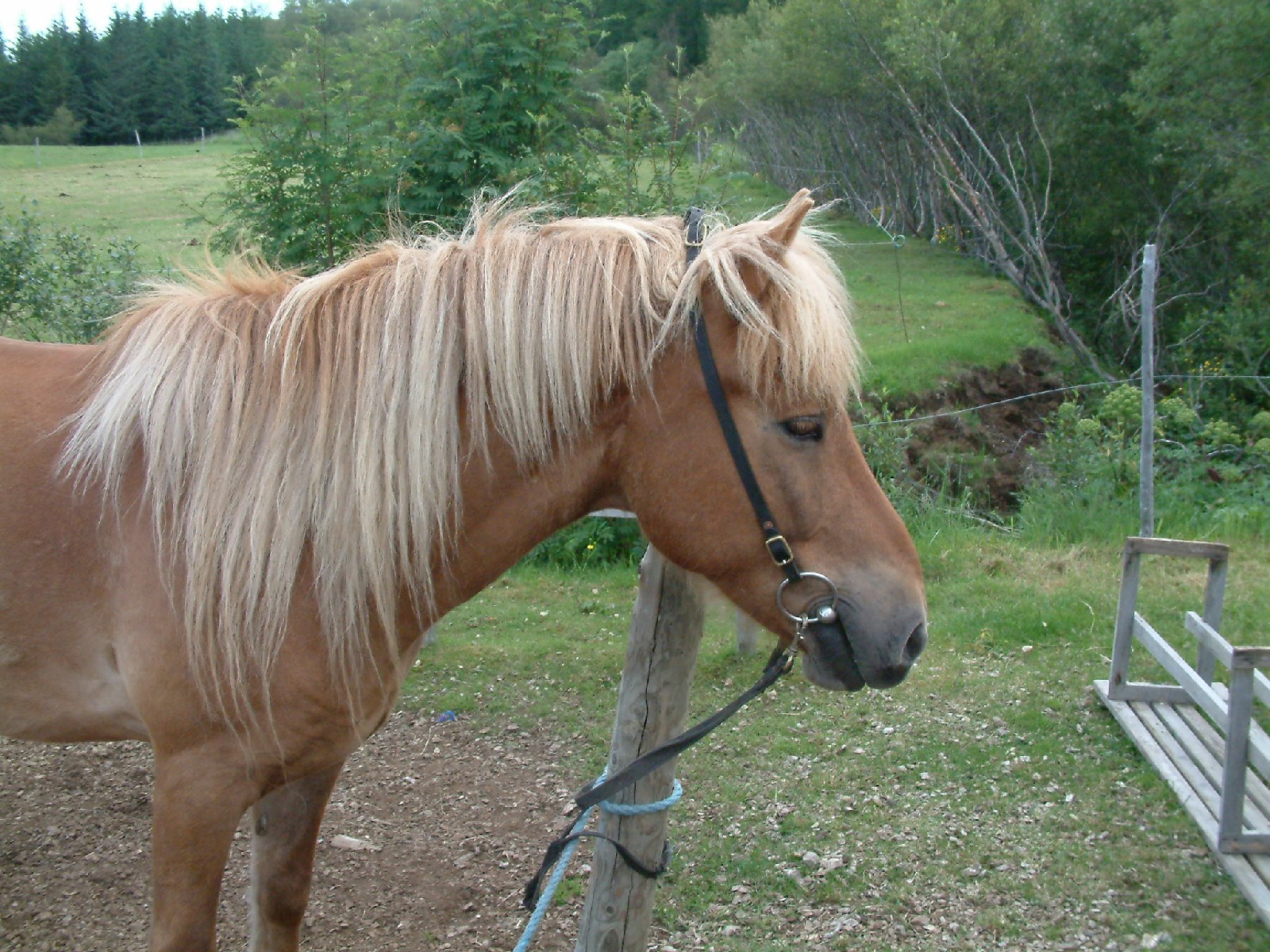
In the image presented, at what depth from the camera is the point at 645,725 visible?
2449mm

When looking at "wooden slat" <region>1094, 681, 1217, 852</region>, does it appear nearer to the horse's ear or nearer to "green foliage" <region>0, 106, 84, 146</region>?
the horse's ear

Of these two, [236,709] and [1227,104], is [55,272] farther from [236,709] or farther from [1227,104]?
[1227,104]

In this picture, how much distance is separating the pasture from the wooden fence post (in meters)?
0.21

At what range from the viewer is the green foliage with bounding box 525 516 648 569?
6805 millimetres

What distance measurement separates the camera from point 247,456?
6.28ft

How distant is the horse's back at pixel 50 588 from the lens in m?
1.95

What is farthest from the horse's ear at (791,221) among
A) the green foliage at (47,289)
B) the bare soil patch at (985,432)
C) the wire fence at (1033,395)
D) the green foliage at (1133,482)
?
the green foliage at (47,289)

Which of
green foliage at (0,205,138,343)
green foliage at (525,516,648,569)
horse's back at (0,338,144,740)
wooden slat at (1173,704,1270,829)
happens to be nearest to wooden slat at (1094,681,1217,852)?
wooden slat at (1173,704,1270,829)

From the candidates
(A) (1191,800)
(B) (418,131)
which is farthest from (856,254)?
(A) (1191,800)

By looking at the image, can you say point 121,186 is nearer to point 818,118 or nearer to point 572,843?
point 818,118

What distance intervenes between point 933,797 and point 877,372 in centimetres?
752

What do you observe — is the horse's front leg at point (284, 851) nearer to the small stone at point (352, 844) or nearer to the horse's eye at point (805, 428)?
the small stone at point (352, 844)

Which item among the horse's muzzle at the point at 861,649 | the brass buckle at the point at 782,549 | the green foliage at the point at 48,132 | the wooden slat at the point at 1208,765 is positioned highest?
the green foliage at the point at 48,132

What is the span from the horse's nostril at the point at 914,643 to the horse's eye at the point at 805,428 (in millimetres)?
411
